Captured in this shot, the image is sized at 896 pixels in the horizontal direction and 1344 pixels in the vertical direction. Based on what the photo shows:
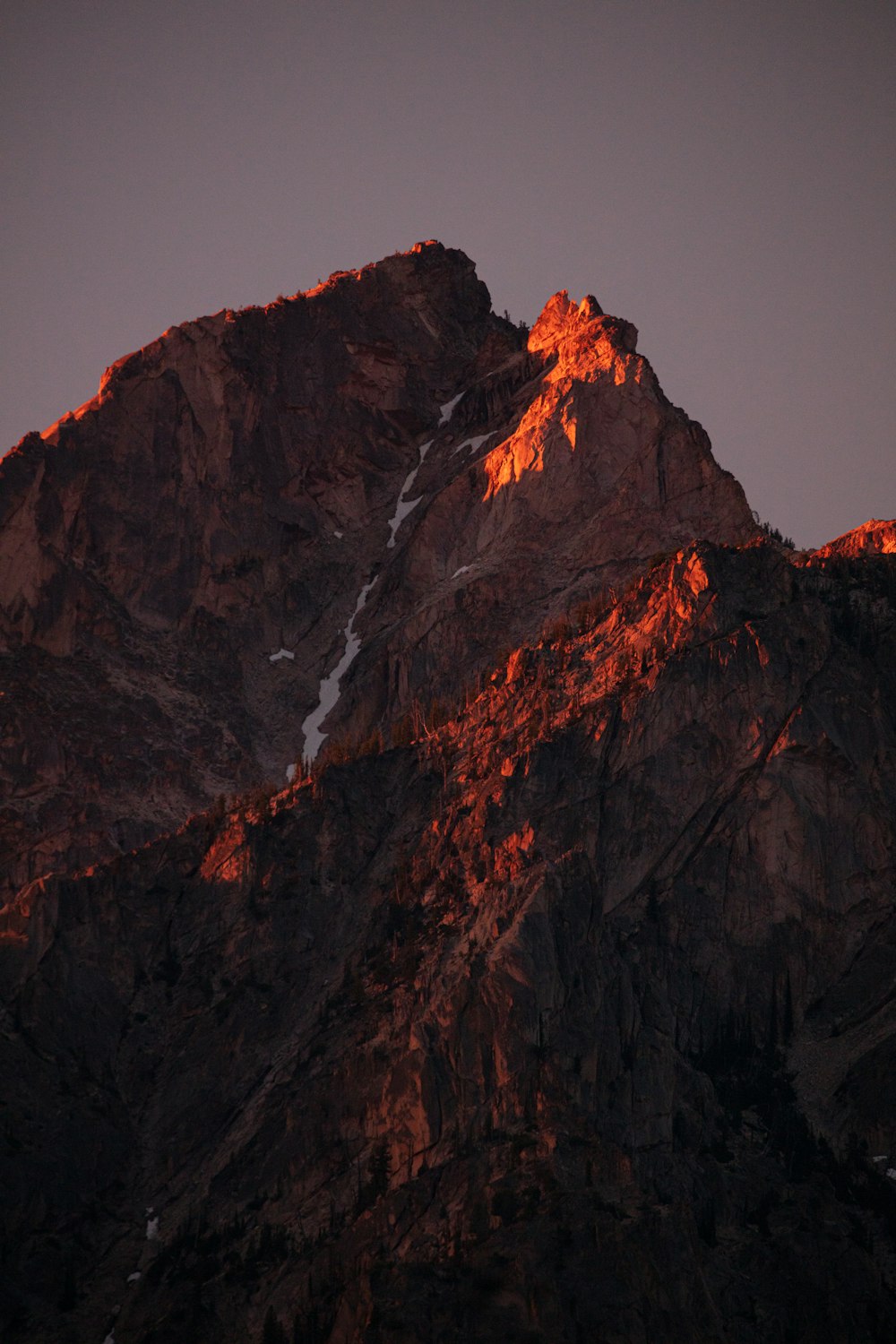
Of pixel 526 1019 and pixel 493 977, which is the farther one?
pixel 493 977

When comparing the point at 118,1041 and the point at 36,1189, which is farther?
the point at 118,1041

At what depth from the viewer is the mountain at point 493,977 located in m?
144

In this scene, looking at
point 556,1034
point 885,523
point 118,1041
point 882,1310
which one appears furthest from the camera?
point 885,523

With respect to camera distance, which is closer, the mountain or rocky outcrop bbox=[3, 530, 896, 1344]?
rocky outcrop bbox=[3, 530, 896, 1344]

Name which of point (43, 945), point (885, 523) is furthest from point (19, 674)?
point (885, 523)

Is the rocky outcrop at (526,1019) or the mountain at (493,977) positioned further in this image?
→ the mountain at (493,977)

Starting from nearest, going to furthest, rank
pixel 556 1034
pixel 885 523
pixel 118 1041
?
pixel 556 1034
pixel 118 1041
pixel 885 523

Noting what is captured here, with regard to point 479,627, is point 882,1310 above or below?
below

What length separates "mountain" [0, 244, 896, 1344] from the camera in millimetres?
143875

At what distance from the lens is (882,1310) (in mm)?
142375

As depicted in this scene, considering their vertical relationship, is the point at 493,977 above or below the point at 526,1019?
above

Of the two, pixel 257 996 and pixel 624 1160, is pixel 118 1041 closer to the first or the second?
pixel 257 996

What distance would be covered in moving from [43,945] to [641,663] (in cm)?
4215

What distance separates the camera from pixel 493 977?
6068 inches
